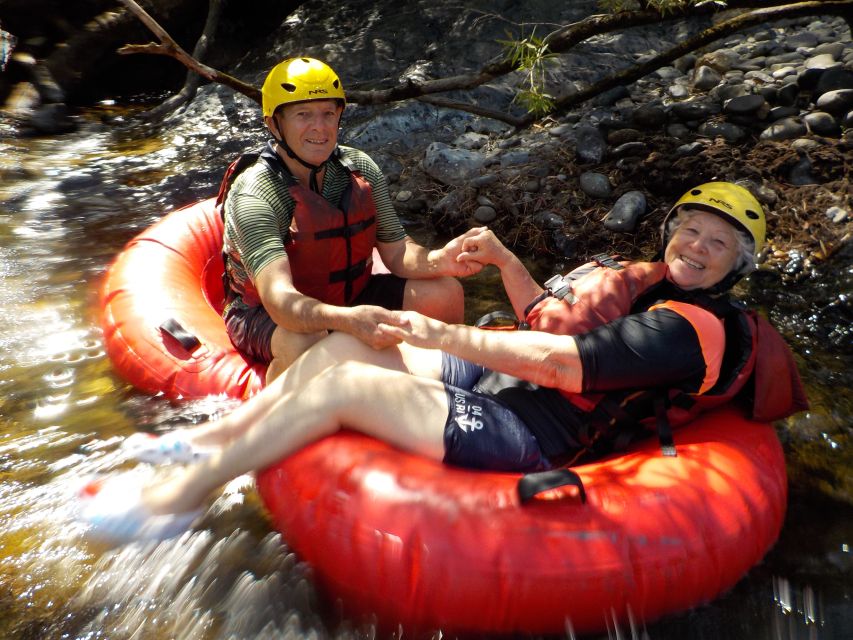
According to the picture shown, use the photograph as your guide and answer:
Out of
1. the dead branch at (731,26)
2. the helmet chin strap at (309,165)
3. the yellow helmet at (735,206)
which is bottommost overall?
the yellow helmet at (735,206)

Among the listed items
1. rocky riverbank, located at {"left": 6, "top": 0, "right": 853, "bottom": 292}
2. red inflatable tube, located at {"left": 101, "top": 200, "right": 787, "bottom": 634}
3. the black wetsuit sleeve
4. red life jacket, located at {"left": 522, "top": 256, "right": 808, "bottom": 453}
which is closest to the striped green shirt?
red inflatable tube, located at {"left": 101, "top": 200, "right": 787, "bottom": 634}

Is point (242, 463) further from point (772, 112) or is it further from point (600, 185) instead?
point (772, 112)

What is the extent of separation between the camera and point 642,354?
2182mm

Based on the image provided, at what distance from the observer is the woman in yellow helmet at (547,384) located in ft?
7.34

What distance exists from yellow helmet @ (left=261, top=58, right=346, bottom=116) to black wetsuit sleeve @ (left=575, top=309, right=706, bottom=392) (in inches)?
61.1

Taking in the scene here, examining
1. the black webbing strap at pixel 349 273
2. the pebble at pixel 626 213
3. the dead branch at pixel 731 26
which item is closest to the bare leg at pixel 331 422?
the black webbing strap at pixel 349 273

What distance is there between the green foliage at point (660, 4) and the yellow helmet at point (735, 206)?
2139 millimetres

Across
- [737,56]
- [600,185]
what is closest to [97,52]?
[600,185]

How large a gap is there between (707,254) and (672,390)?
0.49m

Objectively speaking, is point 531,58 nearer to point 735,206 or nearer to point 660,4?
point 660,4

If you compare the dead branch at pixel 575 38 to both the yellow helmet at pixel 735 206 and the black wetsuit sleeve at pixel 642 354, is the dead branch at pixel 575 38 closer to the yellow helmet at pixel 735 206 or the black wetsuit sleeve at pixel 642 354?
the yellow helmet at pixel 735 206

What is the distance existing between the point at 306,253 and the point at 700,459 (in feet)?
6.03

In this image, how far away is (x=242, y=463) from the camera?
236 cm

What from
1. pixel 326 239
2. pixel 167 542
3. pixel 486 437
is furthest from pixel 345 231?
pixel 167 542
